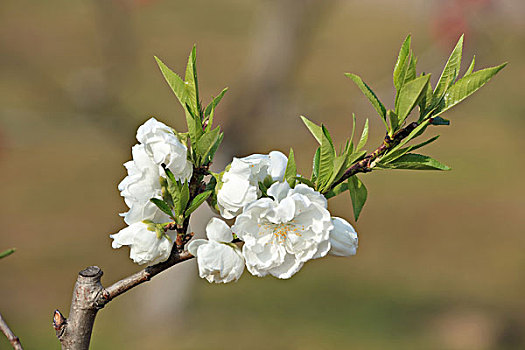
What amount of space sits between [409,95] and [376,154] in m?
0.08

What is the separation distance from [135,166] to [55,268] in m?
4.35

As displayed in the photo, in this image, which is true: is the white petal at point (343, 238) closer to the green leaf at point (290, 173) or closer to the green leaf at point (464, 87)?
the green leaf at point (290, 173)

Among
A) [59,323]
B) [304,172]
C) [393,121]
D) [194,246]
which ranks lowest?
[304,172]

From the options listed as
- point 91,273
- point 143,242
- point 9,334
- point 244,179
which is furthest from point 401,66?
point 9,334

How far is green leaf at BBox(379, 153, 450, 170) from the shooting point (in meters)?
0.66

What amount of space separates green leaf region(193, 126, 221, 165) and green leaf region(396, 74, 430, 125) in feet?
0.68

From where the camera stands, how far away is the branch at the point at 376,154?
0.69 m

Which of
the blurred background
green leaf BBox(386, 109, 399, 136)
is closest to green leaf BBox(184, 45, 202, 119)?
green leaf BBox(386, 109, 399, 136)

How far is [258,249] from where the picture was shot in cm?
66

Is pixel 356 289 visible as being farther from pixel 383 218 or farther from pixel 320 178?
pixel 320 178

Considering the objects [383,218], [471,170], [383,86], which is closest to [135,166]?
[383,86]

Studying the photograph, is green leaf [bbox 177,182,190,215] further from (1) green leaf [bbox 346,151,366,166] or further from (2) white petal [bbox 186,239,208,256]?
(1) green leaf [bbox 346,151,366,166]

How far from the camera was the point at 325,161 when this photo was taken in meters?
0.68

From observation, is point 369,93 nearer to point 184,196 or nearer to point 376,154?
point 376,154
